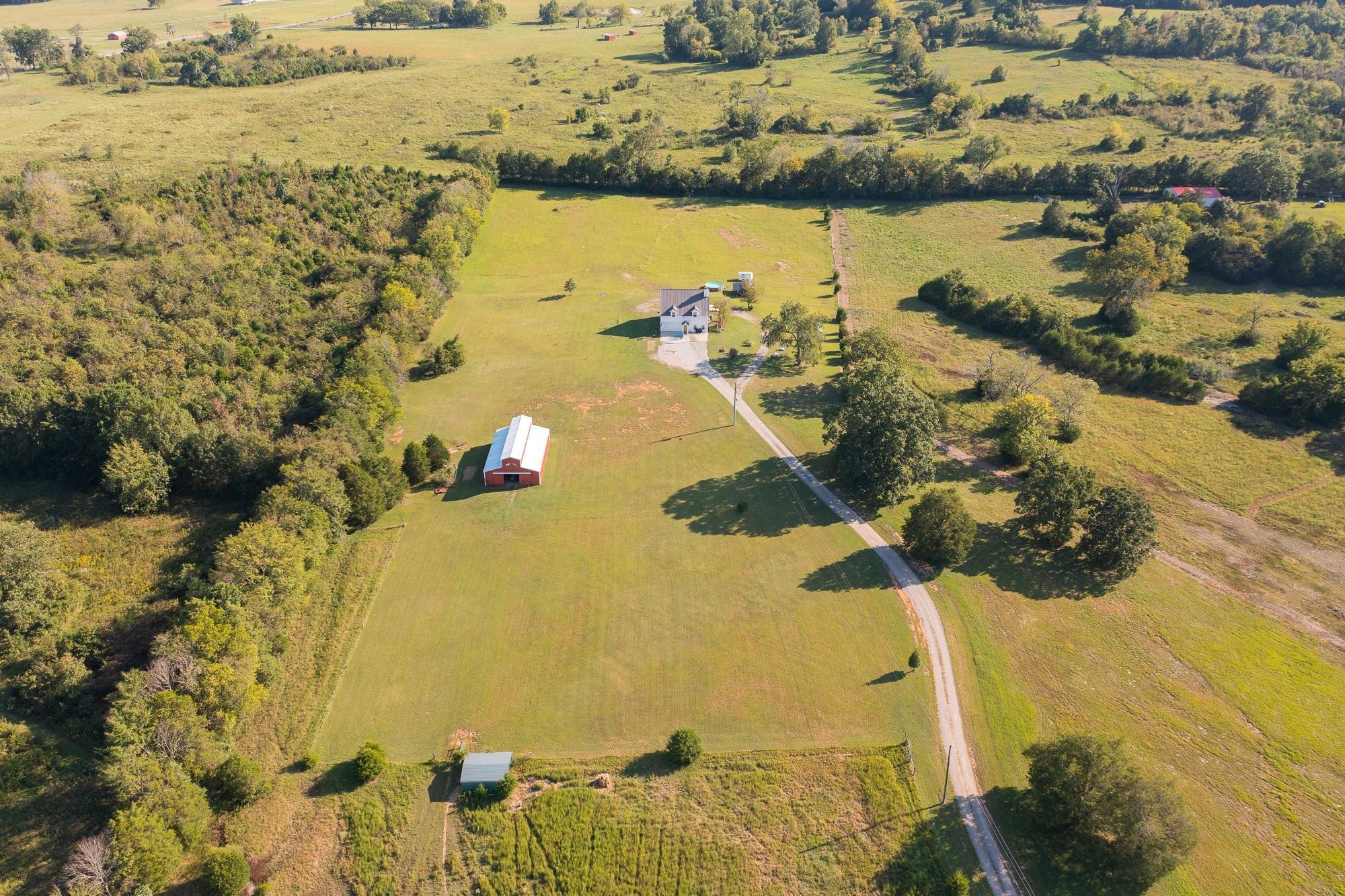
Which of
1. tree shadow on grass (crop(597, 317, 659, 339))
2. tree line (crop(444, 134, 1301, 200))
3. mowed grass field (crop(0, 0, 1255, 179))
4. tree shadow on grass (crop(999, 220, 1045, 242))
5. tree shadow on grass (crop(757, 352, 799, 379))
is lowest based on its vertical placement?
tree shadow on grass (crop(757, 352, 799, 379))

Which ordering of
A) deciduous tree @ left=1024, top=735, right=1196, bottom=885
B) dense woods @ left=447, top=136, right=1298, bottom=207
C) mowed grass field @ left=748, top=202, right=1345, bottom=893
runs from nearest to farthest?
deciduous tree @ left=1024, top=735, right=1196, bottom=885 → mowed grass field @ left=748, top=202, right=1345, bottom=893 → dense woods @ left=447, top=136, right=1298, bottom=207

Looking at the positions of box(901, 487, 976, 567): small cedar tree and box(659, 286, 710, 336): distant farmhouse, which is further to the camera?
box(659, 286, 710, 336): distant farmhouse

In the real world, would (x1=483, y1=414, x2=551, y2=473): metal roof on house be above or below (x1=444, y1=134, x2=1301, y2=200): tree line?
below

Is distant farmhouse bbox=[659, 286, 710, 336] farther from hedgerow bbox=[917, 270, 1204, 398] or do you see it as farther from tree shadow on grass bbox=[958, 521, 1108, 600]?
tree shadow on grass bbox=[958, 521, 1108, 600]

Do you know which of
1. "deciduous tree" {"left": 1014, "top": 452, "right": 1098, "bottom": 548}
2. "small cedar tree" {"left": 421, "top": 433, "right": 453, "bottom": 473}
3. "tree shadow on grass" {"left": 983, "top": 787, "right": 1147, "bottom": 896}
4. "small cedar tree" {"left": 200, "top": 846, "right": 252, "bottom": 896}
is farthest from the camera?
"small cedar tree" {"left": 421, "top": 433, "right": 453, "bottom": 473}

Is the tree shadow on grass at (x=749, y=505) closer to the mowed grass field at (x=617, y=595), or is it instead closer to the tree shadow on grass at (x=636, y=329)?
the mowed grass field at (x=617, y=595)

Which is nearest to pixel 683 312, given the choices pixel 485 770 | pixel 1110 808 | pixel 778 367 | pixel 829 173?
pixel 778 367

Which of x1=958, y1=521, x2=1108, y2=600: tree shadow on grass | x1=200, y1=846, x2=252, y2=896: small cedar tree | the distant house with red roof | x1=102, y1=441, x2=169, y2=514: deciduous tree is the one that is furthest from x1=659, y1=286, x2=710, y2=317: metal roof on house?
the distant house with red roof
